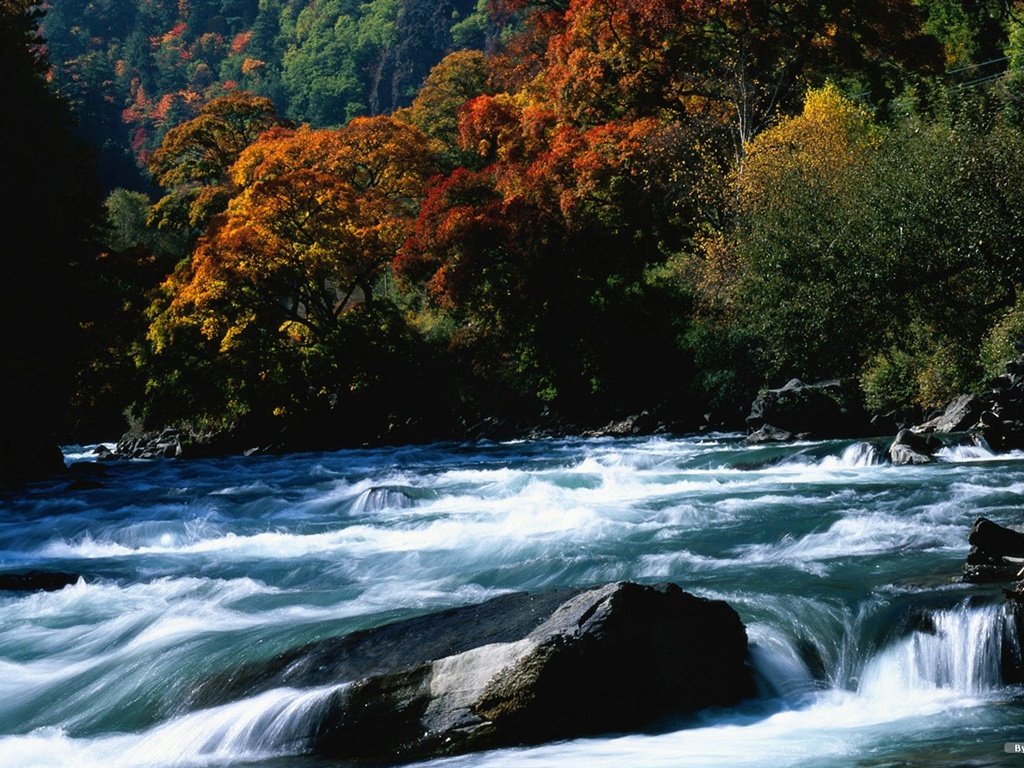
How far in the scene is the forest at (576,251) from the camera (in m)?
23.1

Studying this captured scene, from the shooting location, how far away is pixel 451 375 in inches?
1374

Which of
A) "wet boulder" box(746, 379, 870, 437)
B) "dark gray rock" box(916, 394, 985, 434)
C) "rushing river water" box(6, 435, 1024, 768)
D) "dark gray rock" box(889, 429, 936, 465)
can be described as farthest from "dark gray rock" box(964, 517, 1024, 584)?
"wet boulder" box(746, 379, 870, 437)

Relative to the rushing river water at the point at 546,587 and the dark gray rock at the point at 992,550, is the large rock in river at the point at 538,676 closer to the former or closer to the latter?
the rushing river water at the point at 546,587

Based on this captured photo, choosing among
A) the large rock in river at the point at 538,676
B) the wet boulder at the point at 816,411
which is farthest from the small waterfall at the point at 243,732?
the wet boulder at the point at 816,411

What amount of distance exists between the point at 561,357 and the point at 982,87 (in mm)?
17442

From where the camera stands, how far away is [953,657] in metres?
8.14

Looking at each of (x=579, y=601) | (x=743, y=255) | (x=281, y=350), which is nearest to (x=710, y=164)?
(x=743, y=255)

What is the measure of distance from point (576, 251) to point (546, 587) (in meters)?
22.9

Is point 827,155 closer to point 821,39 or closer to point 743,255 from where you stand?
point 743,255

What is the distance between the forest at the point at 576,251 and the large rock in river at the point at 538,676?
15616 mm

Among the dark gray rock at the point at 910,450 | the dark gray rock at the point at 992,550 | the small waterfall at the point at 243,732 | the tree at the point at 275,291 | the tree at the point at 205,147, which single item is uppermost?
the tree at the point at 205,147

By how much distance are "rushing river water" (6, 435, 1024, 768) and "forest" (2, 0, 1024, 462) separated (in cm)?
442

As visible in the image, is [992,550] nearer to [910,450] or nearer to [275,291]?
[910,450]

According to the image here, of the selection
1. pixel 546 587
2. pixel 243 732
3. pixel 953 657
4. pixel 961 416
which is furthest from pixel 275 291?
pixel 953 657
